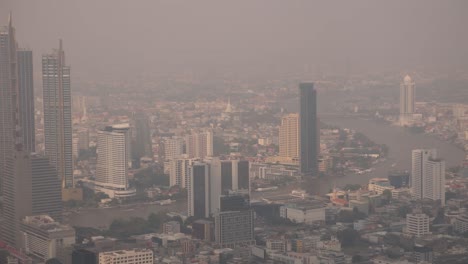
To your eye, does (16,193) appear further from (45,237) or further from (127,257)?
(127,257)

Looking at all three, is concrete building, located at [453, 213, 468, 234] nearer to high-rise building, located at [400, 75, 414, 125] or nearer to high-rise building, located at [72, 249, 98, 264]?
high-rise building, located at [400, 75, 414, 125]

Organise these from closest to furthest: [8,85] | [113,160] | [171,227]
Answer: [171,227], [8,85], [113,160]

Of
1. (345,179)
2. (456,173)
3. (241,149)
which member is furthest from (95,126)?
(456,173)

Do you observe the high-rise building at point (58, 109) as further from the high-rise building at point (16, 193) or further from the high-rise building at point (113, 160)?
the high-rise building at point (16, 193)

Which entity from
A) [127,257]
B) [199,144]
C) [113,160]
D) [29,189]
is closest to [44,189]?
[29,189]

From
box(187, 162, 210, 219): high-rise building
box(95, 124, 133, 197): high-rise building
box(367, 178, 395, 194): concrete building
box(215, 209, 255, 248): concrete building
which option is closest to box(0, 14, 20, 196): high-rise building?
box(95, 124, 133, 197): high-rise building
